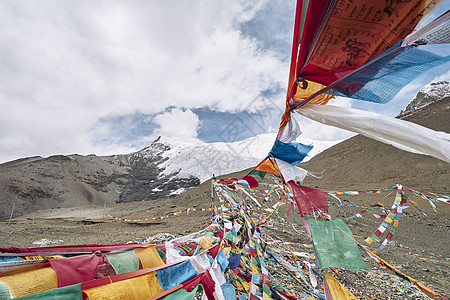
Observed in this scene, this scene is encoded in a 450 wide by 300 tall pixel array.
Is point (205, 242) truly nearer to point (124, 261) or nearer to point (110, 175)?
point (124, 261)

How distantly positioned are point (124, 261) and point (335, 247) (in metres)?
2.01

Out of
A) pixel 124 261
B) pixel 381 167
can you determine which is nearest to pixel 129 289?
pixel 124 261

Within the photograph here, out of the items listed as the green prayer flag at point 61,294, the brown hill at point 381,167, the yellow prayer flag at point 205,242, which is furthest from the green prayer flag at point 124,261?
the brown hill at point 381,167

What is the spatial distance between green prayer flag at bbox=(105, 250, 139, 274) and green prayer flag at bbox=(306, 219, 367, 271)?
170 centimetres

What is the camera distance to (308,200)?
242cm

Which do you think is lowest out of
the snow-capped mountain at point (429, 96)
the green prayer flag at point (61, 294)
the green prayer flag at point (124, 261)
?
the green prayer flag at point (61, 294)

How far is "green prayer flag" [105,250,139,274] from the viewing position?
4.80 ft

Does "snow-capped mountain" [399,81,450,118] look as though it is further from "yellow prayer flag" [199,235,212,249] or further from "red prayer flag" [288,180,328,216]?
"yellow prayer flag" [199,235,212,249]

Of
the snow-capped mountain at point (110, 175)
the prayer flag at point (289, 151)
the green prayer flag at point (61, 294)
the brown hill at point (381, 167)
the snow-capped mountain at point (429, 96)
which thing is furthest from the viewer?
the snow-capped mountain at point (429, 96)

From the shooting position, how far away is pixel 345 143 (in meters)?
41.2

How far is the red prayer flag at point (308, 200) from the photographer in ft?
7.80

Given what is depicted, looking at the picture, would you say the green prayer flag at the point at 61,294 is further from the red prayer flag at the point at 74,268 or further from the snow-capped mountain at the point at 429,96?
the snow-capped mountain at the point at 429,96

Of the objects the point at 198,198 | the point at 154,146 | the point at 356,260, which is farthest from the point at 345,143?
the point at 154,146

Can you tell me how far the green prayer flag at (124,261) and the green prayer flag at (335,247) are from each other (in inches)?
66.8
